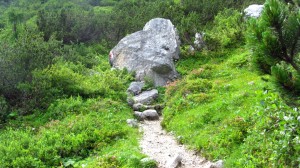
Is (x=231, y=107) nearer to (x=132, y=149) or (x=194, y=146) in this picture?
(x=194, y=146)

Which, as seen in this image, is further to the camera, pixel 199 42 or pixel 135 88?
pixel 199 42

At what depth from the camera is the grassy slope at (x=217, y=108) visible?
1077cm

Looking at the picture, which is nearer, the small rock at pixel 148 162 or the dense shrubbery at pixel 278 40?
the dense shrubbery at pixel 278 40

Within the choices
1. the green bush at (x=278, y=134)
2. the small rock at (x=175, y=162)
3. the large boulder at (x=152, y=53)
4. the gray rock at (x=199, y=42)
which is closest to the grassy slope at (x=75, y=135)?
the small rock at (x=175, y=162)

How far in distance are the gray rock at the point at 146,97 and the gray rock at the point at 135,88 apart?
1.44 ft

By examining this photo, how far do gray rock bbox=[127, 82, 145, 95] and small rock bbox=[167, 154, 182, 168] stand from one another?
31.6 feet

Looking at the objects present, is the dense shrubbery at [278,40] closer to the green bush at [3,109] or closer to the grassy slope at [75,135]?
the grassy slope at [75,135]

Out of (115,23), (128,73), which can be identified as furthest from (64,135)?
(115,23)

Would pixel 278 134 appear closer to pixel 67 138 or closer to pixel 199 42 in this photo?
pixel 67 138

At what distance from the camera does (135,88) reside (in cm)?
2048

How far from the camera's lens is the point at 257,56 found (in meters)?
7.20

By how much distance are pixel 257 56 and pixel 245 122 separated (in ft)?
14.4

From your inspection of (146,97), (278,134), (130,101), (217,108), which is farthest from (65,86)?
(278,134)

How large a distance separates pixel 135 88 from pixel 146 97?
177 centimetres
